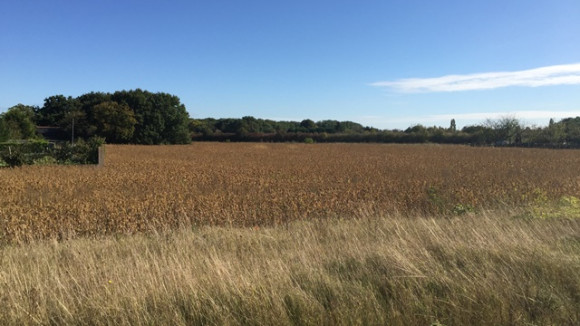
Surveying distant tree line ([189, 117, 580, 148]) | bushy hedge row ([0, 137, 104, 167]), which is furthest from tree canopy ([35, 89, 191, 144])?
bushy hedge row ([0, 137, 104, 167])

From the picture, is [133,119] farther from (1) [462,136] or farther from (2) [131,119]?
(1) [462,136]

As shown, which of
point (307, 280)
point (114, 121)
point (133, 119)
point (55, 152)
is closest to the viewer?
point (307, 280)

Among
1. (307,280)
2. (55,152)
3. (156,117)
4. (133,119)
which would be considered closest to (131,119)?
(133,119)

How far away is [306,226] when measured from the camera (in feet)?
23.3

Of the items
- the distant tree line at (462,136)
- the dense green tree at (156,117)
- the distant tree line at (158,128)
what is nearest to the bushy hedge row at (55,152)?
the distant tree line at (158,128)

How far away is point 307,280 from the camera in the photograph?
3943 mm

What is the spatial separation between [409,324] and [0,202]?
10.7 meters

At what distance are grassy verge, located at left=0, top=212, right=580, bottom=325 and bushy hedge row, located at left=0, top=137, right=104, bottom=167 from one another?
17.1 metres

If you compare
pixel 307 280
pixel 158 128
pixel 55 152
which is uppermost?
pixel 158 128

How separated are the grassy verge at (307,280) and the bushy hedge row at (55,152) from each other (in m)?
17.1

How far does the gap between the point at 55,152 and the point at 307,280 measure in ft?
72.8

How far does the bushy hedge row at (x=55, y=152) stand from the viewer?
1984 centimetres

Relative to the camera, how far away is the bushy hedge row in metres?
19.8

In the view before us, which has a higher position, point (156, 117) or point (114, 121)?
point (156, 117)
